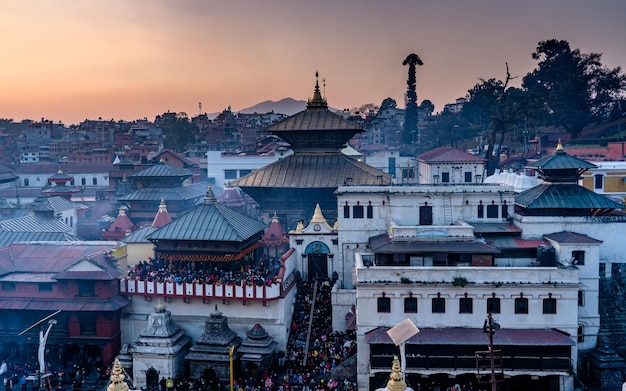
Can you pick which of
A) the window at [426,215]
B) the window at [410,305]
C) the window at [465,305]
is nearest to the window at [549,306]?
the window at [465,305]

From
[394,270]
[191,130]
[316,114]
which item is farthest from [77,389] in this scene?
[191,130]

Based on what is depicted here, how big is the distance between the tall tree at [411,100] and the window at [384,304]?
2973 inches

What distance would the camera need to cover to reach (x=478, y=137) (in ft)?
283

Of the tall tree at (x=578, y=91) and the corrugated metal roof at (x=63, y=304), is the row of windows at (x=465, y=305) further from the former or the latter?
the tall tree at (x=578, y=91)

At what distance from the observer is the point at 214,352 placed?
27.7 metres

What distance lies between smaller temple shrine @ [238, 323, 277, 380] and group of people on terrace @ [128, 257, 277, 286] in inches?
95.5

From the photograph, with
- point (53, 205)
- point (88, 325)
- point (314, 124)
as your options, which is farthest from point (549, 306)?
point (53, 205)

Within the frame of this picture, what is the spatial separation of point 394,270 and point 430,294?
1857mm

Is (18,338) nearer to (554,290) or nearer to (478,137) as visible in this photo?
(554,290)

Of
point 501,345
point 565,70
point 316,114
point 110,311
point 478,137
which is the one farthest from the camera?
point 478,137

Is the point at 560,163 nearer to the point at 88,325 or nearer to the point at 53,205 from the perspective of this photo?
the point at 88,325

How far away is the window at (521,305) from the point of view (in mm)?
26266

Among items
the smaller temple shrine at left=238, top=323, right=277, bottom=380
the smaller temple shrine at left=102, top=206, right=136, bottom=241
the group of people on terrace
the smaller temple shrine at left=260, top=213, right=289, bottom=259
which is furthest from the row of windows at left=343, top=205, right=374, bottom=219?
the smaller temple shrine at left=102, top=206, right=136, bottom=241

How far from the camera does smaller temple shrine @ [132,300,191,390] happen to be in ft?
90.0
